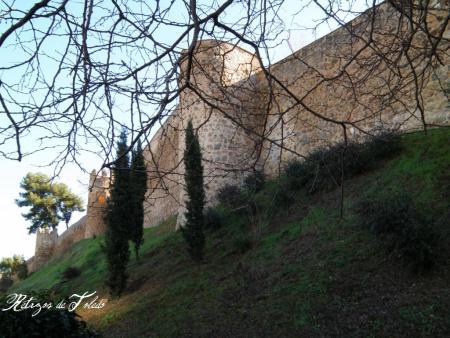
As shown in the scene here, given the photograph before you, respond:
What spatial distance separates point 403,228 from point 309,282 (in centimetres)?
134

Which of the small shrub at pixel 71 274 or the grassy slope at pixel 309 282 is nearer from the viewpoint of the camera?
the grassy slope at pixel 309 282

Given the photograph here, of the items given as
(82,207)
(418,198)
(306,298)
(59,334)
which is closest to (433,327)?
(306,298)

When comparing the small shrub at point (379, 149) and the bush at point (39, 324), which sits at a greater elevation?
the small shrub at point (379, 149)

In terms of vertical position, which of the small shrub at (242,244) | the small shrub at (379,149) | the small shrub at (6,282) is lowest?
the small shrub at (242,244)

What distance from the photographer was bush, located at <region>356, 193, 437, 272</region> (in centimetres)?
462

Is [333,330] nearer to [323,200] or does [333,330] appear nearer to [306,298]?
[306,298]

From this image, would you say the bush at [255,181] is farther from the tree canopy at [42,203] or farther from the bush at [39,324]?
the tree canopy at [42,203]

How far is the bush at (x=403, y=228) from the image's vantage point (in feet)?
15.1

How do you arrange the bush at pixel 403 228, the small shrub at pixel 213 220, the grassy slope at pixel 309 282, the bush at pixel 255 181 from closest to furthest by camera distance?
the bush at pixel 255 181 → the grassy slope at pixel 309 282 → the bush at pixel 403 228 → the small shrub at pixel 213 220

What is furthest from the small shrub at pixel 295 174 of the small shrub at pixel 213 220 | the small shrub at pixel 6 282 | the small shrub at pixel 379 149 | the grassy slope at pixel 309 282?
the small shrub at pixel 6 282

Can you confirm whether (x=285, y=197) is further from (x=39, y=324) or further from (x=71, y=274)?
(x=71, y=274)

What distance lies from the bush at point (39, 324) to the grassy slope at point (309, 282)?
1.77 meters

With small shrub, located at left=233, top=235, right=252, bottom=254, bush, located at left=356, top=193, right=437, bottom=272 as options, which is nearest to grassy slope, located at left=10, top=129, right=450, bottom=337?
small shrub, located at left=233, top=235, right=252, bottom=254

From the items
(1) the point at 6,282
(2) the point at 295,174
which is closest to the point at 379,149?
(2) the point at 295,174
